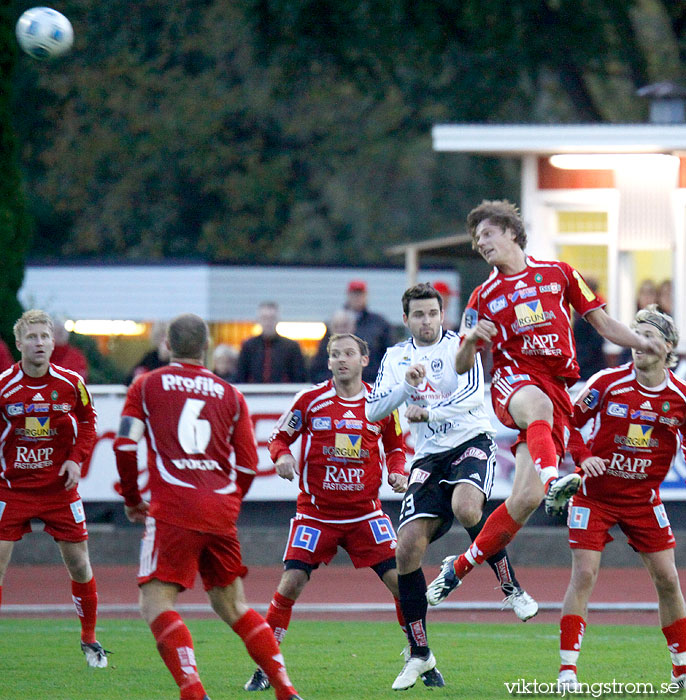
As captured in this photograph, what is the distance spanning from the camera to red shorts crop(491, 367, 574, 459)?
799 centimetres

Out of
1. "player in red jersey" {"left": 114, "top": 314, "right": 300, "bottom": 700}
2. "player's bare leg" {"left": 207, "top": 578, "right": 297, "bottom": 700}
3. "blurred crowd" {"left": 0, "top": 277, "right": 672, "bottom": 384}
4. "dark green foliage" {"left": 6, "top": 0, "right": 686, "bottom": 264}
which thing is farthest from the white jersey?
"dark green foliage" {"left": 6, "top": 0, "right": 686, "bottom": 264}

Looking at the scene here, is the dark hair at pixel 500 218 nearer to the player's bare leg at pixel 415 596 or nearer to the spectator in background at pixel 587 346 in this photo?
the player's bare leg at pixel 415 596

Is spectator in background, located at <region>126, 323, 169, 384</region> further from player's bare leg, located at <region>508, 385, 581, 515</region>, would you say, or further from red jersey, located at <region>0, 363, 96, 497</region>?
player's bare leg, located at <region>508, 385, 581, 515</region>

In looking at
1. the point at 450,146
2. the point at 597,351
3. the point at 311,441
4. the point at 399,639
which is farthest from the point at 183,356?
the point at 450,146

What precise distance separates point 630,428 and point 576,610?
109 cm

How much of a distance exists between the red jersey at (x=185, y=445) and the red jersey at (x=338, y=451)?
1919 mm

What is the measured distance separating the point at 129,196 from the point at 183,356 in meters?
28.9

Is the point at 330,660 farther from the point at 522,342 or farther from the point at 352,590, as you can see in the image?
the point at 352,590

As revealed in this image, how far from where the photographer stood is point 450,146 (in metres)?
17.4

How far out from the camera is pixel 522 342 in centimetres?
797

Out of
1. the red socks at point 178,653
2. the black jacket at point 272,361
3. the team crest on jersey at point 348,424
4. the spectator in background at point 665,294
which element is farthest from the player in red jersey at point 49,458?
the spectator in background at point 665,294

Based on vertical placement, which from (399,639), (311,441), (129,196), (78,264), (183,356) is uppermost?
(129,196)

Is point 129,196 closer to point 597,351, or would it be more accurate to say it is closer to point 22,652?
point 597,351

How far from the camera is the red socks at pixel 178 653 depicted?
265 inches
